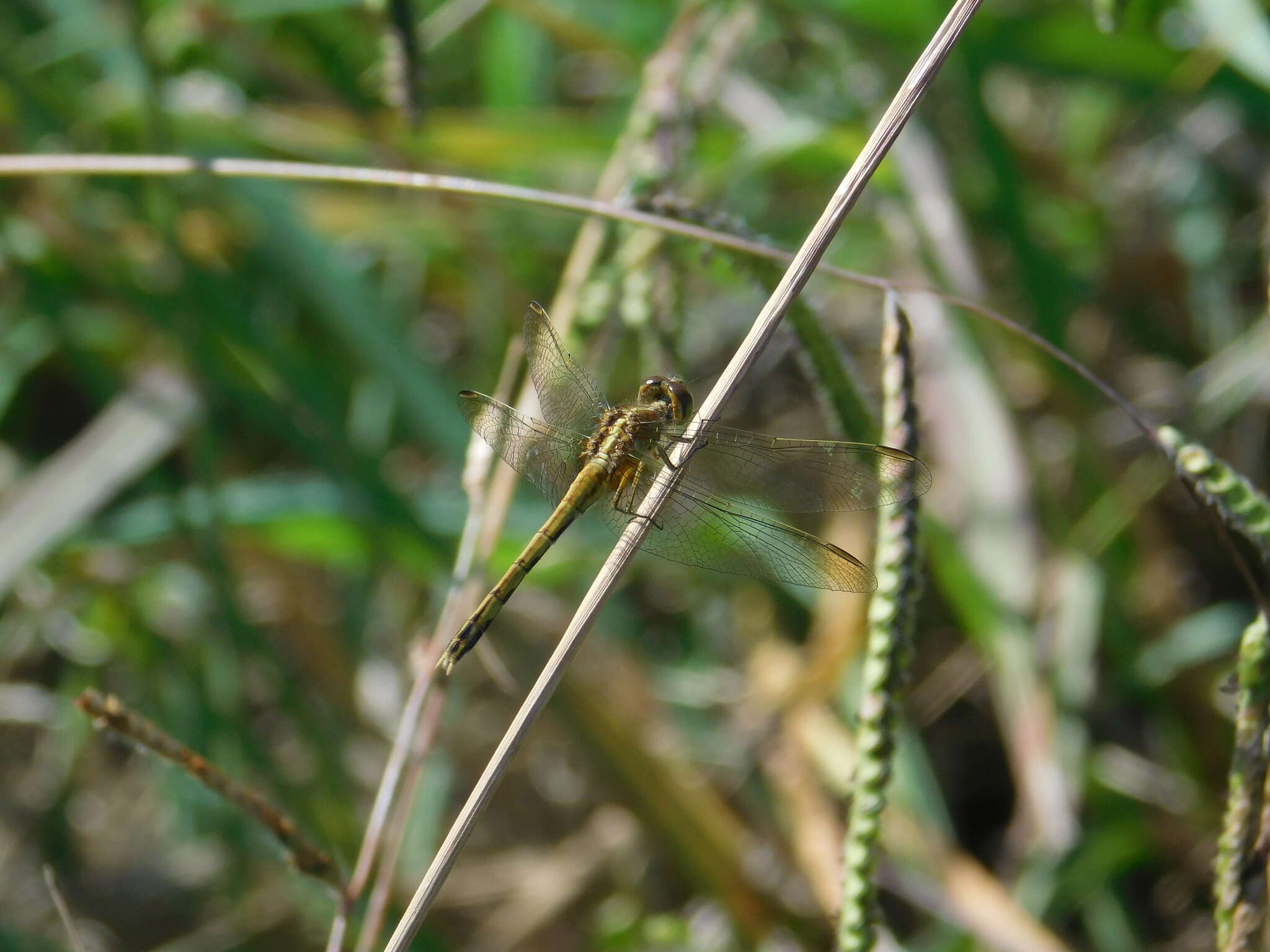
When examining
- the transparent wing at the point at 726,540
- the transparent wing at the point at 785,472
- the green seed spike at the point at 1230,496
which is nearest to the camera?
the green seed spike at the point at 1230,496

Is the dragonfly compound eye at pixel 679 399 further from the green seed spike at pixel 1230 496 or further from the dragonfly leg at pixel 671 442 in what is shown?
the green seed spike at pixel 1230 496

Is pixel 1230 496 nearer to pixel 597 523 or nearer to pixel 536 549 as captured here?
pixel 536 549

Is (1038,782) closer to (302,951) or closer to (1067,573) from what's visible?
(1067,573)

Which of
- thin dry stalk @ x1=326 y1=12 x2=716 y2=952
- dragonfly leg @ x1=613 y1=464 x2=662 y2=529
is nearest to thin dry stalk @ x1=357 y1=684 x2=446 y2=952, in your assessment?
thin dry stalk @ x1=326 y1=12 x2=716 y2=952

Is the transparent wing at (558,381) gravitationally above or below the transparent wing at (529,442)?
above

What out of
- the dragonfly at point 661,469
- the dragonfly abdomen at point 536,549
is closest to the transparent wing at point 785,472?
the dragonfly at point 661,469

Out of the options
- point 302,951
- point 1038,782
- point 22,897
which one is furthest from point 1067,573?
point 22,897

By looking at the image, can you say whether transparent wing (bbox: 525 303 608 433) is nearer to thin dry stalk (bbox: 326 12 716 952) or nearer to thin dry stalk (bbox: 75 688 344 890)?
thin dry stalk (bbox: 326 12 716 952)
